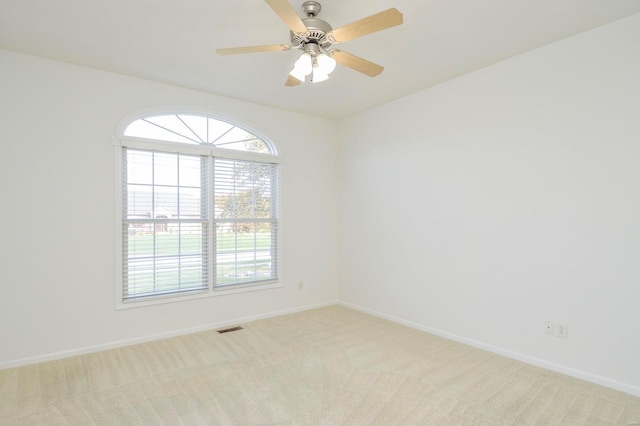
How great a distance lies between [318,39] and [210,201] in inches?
94.4

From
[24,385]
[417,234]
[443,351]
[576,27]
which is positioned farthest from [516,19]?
[24,385]

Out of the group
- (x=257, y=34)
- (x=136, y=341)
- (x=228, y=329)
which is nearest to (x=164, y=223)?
(x=136, y=341)

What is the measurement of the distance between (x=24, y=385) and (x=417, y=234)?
3822 mm

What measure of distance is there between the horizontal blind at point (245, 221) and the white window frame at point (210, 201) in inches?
2.2

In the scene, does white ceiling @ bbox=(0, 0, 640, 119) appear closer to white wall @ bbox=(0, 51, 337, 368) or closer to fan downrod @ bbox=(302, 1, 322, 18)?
fan downrod @ bbox=(302, 1, 322, 18)

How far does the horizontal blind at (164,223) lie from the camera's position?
354cm

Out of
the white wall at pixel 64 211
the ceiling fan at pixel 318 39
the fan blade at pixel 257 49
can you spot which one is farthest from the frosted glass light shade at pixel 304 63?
the white wall at pixel 64 211

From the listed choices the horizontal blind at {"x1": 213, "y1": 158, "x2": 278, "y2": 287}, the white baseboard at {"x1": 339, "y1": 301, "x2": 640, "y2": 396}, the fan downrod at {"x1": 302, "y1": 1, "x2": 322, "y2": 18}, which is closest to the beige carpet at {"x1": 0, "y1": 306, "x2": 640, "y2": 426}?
the white baseboard at {"x1": 339, "y1": 301, "x2": 640, "y2": 396}

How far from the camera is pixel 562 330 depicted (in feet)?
9.23

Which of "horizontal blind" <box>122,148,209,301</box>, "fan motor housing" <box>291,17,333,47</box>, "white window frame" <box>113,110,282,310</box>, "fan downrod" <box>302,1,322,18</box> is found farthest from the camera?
"horizontal blind" <box>122,148,209,301</box>

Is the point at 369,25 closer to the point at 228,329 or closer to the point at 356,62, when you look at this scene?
the point at 356,62

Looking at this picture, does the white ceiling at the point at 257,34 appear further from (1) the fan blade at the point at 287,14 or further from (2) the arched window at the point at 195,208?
(2) the arched window at the point at 195,208

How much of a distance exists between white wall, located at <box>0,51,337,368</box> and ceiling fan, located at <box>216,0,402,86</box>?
153cm

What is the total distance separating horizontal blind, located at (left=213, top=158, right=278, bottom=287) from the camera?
4109mm
